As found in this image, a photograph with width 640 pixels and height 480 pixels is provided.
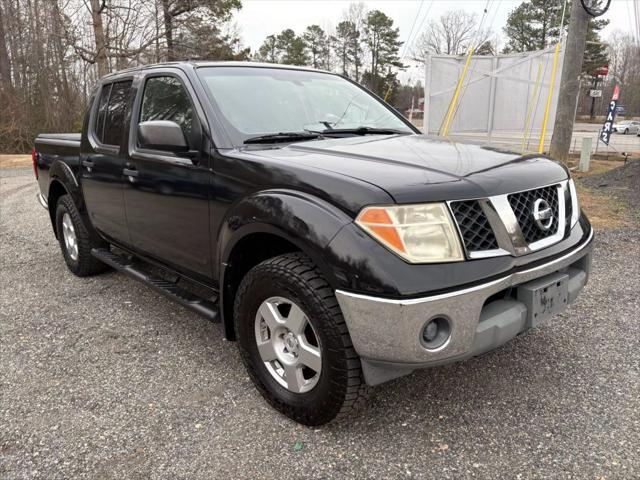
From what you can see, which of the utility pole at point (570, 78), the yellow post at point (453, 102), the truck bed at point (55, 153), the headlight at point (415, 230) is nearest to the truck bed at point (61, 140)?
the truck bed at point (55, 153)

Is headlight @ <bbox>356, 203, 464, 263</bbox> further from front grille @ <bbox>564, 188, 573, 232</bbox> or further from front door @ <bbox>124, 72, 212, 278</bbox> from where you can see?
front door @ <bbox>124, 72, 212, 278</bbox>

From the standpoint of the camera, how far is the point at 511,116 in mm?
14570

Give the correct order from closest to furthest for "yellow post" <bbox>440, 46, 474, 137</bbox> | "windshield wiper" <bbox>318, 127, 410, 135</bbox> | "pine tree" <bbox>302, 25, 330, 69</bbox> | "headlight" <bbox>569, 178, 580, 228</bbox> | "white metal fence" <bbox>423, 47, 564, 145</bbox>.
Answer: "headlight" <bbox>569, 178, 580, 228</bbox> → "windshield wiper" <bbox>318, 127, 410, 135</bbox> → "white metal fence" <bbox>423, 47, 564, 145</bbox> → "yellow post" <bbox>440, 46, 474, 137</bbox> → "pine tree" <bbox>302, 25, 330, 69</bbox>

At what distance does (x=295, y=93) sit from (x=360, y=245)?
1662 millimetres

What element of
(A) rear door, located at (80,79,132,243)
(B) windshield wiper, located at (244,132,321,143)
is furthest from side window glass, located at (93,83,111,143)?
(B) windshield wiper, located at (244,132,321,143)

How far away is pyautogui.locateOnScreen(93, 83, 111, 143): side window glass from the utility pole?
8.75m

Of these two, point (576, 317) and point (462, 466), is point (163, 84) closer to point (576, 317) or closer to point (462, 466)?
point (462, 466)

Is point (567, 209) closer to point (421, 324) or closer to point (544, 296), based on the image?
point (544, 296)

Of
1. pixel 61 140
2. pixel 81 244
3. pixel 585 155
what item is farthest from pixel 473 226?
pixel 585 155

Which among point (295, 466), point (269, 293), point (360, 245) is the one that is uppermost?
point (360, 245)

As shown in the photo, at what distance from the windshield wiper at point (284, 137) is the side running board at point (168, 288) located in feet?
3.26

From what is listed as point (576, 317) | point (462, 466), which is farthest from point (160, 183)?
point (576, 317)

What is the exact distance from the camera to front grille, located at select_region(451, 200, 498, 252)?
2.08 meters

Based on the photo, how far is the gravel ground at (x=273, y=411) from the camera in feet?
7.33
